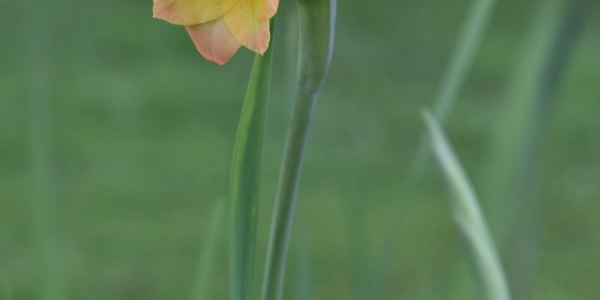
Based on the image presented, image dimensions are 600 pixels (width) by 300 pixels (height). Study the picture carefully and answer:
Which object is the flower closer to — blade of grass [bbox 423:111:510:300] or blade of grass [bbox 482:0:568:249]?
blade of grass [bbox 423:111:510:300]

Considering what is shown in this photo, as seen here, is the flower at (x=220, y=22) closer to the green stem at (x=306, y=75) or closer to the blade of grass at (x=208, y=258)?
A: the green stem at (x=306, y=75)

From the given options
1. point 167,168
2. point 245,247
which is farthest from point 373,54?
point 245,247

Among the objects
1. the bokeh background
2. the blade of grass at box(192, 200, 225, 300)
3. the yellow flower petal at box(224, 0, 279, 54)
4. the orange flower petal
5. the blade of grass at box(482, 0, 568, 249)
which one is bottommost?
the blade of grass at box(192, 200, 225, 300)

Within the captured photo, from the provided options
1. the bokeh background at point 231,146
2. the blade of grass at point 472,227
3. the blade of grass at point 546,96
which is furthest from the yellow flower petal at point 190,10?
the bokeh background at point 231,146

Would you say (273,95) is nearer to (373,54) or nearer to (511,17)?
(373,54)

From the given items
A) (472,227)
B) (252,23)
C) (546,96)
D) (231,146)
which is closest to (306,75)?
(252,23)

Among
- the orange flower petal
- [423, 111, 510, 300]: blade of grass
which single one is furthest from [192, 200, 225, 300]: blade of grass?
the orange flower petal
